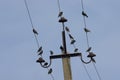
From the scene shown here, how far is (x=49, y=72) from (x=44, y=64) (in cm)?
50

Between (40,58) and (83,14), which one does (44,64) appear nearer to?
(40,58)

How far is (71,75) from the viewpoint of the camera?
167ft

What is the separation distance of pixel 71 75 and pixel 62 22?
2.93 meters

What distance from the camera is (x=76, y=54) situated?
163 ft

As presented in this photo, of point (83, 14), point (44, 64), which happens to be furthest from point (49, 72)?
point (83, 14)

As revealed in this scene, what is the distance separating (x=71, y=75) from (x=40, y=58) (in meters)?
2.13

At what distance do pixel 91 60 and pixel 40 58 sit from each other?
2.79 m

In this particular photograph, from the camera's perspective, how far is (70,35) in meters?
51.1

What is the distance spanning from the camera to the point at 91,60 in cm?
5056

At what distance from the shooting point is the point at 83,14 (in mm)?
50625

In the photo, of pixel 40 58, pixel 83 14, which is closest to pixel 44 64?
pixel 40 58

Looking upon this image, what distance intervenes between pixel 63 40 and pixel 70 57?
1269 mm

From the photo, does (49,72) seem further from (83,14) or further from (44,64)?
(83,14)

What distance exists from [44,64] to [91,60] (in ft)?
8.48
